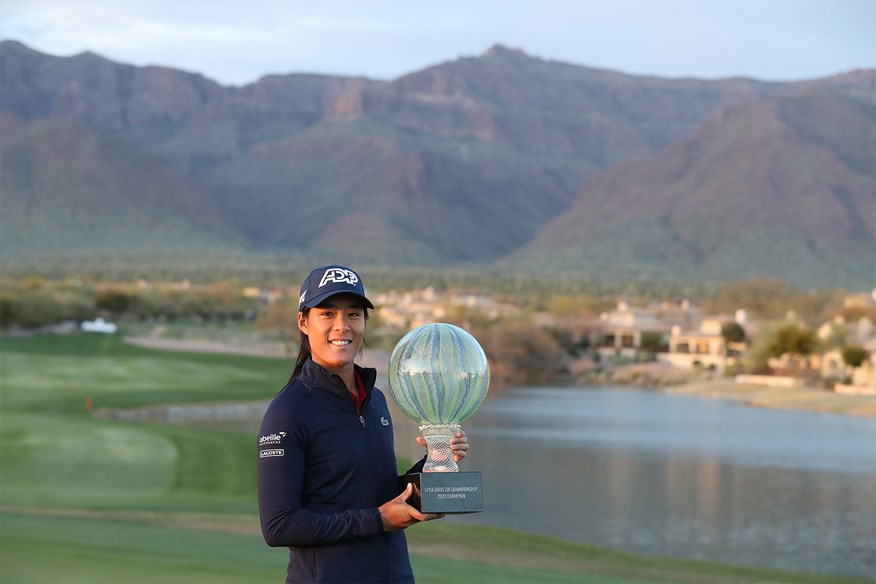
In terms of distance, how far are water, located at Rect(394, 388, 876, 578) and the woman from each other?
56.9ft

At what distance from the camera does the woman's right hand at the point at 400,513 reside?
4605 millimetres

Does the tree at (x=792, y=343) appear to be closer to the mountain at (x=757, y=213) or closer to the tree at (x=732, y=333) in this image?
the tree at (x=732, y=333)

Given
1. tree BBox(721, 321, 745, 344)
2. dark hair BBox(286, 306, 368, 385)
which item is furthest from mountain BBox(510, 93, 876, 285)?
dark hair BBox(286, 306, 368, 385)

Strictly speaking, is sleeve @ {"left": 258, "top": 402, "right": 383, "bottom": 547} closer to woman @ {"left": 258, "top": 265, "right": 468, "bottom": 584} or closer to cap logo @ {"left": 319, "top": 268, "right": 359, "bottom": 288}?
woman @ {"left": 258, "top": 265, "right": 468, "bottom": 584}

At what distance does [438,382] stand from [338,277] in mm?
494

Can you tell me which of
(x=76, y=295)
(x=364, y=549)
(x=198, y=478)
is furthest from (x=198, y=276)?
(x=364, y=549)

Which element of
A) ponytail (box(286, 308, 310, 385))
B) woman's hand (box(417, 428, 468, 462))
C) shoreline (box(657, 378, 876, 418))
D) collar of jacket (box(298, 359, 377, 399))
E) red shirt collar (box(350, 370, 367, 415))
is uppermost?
ponytail (box(286, 308, 310, 385))

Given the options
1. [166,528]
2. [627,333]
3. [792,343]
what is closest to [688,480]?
[166,528]

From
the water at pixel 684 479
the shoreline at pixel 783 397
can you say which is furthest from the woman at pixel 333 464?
the shoreline at pixel 783 397

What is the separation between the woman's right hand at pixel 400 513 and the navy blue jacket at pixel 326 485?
0.09 ft

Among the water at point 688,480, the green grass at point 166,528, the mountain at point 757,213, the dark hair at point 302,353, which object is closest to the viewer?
the dark hair at point 302,353

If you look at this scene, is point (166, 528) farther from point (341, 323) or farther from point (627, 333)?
point (627, 333)

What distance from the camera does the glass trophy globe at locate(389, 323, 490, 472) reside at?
4.75 meters

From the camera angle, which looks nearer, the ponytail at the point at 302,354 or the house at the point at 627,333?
the ponytail at the point at 302,354
